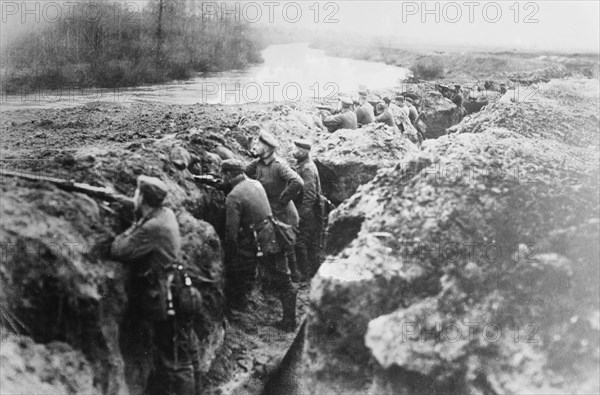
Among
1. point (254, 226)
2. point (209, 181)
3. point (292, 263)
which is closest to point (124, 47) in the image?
point (209, 181)

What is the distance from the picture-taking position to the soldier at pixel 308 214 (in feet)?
18.7

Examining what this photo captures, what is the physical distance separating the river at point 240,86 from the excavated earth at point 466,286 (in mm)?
2124

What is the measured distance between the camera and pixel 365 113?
29.6ft

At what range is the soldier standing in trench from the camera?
5098 mm

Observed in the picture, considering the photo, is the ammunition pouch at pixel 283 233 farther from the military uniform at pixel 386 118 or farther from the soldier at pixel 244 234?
the military uniform at pixel 386 118

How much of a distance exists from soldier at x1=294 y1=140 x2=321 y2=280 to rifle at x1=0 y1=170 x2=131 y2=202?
2.32m

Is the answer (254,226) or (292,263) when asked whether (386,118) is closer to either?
(292,263)

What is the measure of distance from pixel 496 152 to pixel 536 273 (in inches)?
53.7

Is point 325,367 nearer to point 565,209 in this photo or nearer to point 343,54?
point 565,209

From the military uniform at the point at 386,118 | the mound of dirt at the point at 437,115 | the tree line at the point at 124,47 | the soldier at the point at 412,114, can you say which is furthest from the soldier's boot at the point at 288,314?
the mound of dirt at the point at 437,115

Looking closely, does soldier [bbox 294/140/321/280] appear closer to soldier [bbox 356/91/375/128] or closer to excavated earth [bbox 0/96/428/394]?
excavated earth [bbox 0/96/428/394]

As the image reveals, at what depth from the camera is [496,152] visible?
15.8 ft

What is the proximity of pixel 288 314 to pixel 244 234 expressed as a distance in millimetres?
1095

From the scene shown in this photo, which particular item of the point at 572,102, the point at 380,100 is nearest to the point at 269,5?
the point at 572,102
